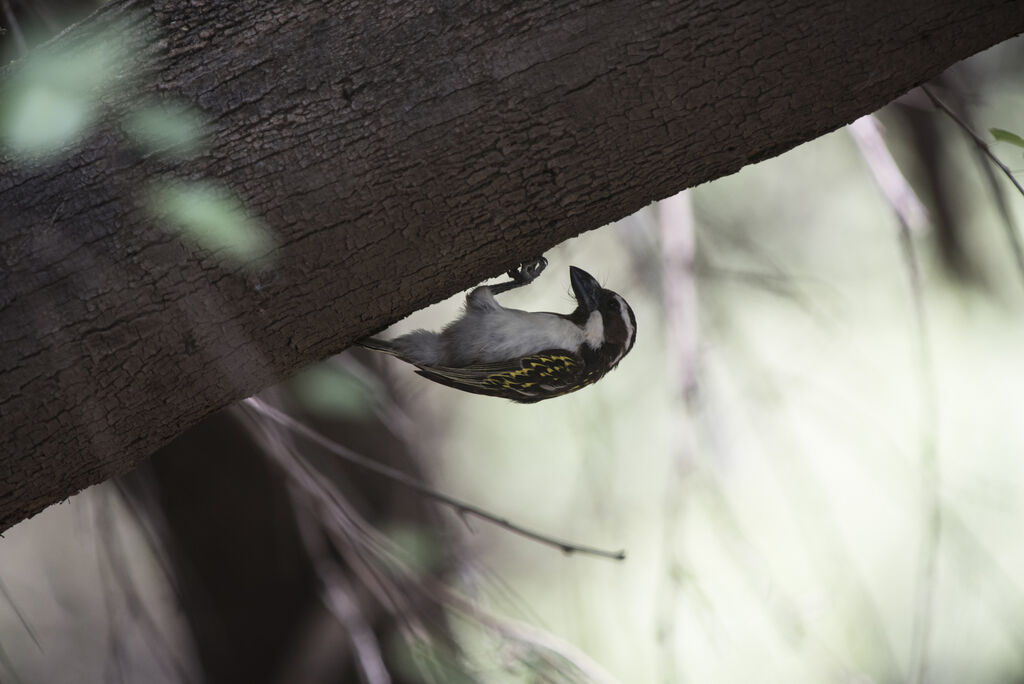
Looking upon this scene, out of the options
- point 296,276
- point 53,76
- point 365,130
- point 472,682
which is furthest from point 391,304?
point 472,682

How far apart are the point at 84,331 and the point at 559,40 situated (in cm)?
105

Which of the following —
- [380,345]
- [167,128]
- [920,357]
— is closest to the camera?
[167,128]

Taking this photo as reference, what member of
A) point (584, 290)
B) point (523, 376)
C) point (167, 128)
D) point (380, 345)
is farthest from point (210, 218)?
point (584, 290)

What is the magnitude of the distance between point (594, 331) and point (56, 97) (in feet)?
6.08

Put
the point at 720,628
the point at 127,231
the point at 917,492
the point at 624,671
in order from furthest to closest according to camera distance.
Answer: the point at 624,671, the point at 917,492, the point at 720,628, the point at 127,231

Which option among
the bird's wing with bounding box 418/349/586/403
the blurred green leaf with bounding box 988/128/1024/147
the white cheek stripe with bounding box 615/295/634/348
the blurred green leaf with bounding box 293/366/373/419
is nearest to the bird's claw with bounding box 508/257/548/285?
the bird's wing with bounding box 418/349/586/403

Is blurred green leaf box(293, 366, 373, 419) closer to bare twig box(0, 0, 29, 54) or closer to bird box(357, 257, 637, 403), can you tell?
bird box(357, 257, 637, 403)

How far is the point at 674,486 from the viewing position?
275cm

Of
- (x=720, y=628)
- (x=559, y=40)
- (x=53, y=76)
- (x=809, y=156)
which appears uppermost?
(x=809, y=156)

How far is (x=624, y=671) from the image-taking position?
5016mm

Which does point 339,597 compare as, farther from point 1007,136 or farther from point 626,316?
point 1007,136

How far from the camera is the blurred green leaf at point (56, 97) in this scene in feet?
5.33

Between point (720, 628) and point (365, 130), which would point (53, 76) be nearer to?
point (365, 130)

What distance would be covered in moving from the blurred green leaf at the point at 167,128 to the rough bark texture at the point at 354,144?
24mm
